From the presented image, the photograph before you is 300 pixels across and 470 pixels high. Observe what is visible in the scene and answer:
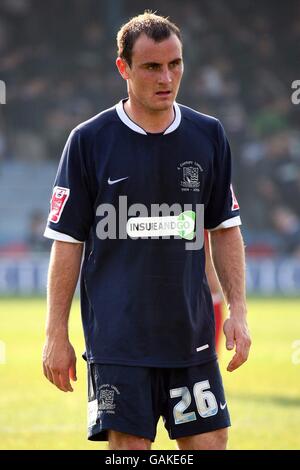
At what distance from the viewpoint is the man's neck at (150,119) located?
4.84 m

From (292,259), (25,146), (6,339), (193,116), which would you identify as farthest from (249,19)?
(193,116)

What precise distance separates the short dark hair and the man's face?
2 cm

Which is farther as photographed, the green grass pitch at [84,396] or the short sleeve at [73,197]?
the green grass pitch at [84,396]


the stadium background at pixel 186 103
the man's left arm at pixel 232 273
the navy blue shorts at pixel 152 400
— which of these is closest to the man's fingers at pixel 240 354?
the man's left arm at pixel 232 273

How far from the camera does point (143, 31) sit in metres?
4.71

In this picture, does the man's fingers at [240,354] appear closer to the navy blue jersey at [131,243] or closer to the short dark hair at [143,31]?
the navy blue jersey at [131,243]

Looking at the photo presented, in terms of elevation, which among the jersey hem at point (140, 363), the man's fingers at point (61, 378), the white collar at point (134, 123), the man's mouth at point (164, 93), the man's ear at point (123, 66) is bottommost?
the man's fingers at point (61, 378)

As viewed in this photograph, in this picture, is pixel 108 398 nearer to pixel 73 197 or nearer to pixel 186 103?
pixel 73 197

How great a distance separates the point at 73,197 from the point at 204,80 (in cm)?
2435

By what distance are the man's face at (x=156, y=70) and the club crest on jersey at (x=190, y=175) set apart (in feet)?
0.90

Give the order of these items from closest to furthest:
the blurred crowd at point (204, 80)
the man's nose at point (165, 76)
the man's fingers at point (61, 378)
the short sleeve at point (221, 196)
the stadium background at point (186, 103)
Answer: the man's nose at point (165, 76) < the man's fingers at point (61, 378) < the short sleeve at point (221, 196) < the stadium background at point (186, 103) < the blurred crowd at point (204, 80)

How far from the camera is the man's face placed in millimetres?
4676

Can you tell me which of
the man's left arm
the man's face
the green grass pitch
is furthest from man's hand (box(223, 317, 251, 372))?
the green grass pitch

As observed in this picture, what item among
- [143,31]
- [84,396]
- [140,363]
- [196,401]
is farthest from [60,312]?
[84,396]
